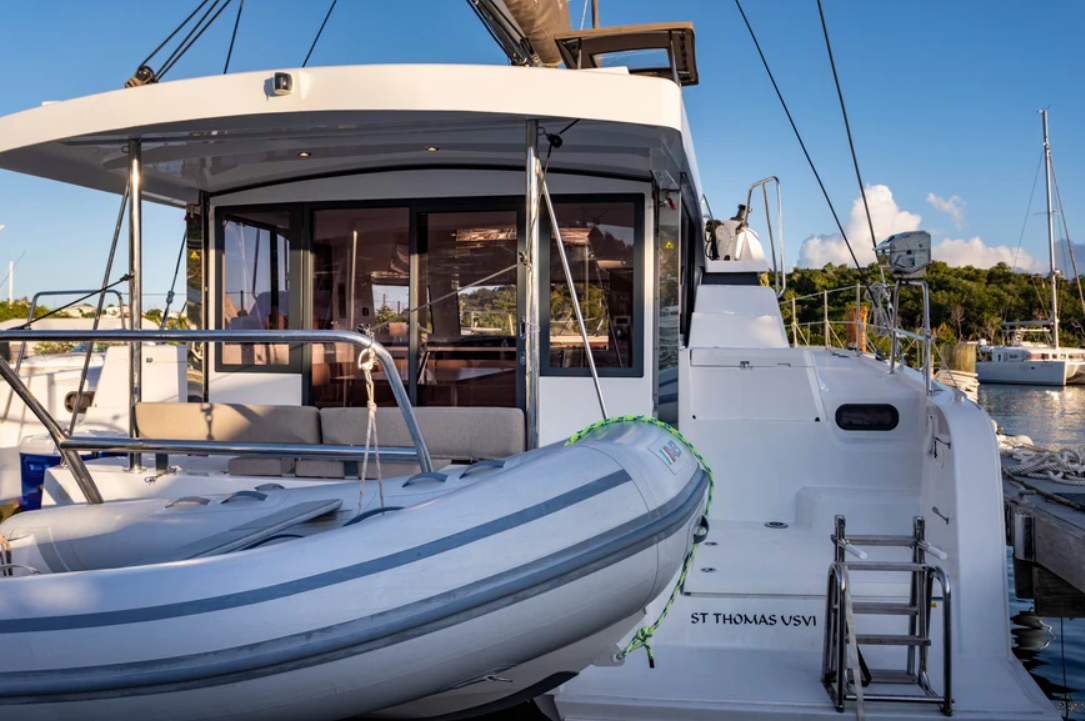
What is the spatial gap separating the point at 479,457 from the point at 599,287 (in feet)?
5.15

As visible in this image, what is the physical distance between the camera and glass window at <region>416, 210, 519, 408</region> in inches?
215

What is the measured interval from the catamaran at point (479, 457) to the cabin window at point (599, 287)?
0.8 inches

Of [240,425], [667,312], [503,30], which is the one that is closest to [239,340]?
[240,425]

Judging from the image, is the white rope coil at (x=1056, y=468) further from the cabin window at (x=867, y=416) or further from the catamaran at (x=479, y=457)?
the cabin window at (x=867, y=416)

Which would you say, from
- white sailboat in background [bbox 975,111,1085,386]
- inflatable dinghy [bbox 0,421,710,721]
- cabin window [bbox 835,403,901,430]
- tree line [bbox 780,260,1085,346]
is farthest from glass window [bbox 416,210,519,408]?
tree line [bbox 780,260,1085,346]

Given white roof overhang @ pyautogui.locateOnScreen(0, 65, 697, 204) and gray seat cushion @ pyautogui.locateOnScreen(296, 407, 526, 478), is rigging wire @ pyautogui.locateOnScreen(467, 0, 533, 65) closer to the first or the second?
white roof overhang @ pyautogui.locateOnScreen(0, 65, 697, 204)

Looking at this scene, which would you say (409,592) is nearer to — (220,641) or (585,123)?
(220,641)

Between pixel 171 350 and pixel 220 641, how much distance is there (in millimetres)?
4444

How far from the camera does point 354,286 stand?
5734 mm

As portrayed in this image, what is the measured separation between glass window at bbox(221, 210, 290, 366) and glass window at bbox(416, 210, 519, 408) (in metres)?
1.02

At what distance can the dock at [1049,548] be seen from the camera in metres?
4.65

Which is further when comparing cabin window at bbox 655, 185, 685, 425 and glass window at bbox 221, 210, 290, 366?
glass window at bbox 221, 210, 290, 366

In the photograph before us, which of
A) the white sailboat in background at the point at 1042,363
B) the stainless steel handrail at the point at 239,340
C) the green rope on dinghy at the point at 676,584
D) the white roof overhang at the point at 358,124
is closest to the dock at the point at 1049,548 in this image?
the green rope on dinghy at the point at 676,584

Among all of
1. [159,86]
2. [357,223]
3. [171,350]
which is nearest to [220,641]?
[159,86]
